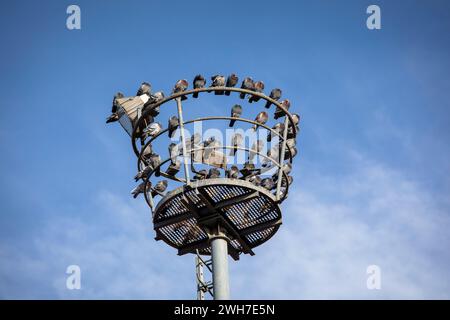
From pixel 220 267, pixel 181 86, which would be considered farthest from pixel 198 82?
pixel 220 267

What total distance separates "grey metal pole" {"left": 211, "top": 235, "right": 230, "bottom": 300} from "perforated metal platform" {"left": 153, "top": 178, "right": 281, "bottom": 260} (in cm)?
61

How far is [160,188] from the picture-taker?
135 ft

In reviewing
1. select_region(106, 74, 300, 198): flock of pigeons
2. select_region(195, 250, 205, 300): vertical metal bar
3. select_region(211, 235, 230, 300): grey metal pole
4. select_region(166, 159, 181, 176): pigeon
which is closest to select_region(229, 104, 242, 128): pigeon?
select_region(106, 74, 300, 198): flock of pigeons

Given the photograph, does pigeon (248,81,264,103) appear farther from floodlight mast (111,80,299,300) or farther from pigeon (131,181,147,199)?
pigeon (131,181,147,199)

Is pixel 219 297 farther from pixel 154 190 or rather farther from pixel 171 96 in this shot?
pixel 171 96

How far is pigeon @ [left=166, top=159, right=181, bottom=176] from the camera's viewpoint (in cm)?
4047

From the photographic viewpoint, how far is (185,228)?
41.4 meters

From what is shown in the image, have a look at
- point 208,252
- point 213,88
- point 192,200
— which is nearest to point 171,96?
point 213,88

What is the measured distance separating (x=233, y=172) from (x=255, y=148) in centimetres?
170

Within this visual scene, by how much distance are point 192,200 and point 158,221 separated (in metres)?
1.92

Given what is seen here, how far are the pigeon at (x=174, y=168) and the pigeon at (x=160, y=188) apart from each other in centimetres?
45

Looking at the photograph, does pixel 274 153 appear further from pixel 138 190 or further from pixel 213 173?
pixel 138 190
